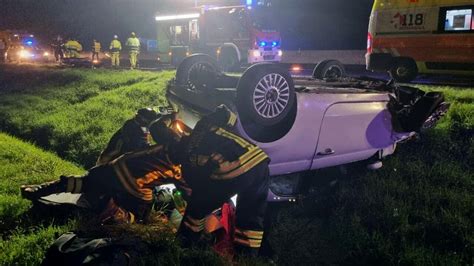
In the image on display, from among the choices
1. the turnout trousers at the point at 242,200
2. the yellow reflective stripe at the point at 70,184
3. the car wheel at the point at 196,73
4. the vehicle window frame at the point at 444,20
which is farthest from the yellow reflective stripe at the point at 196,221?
the vehicle window frame at the point at 444,20

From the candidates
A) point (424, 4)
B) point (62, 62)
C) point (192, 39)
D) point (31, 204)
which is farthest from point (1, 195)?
point (62, 62)

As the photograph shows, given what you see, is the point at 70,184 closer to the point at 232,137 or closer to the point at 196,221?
the point at 196,221

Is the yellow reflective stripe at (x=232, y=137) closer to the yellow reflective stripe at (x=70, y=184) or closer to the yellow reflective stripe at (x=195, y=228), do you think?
the yellow reflective stripe at (x=195, y=228)

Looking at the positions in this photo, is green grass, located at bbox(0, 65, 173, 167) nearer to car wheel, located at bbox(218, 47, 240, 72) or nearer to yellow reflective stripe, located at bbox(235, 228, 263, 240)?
yellow reflective stripe, located at bbox(235, 228, 263, 240)

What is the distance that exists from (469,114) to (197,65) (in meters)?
3.68

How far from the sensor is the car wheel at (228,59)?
16328mm

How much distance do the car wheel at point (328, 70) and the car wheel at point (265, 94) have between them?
198cm

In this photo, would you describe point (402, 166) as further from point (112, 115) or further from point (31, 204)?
point (112, 115)

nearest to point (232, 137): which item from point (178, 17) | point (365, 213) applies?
point (365, 213)

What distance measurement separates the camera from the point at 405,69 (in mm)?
10352

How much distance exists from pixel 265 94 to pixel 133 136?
1334 millimetres

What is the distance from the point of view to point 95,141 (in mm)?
6465

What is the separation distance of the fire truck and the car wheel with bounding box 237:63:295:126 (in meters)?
13.0

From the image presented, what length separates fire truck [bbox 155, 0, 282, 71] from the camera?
16.1 m
